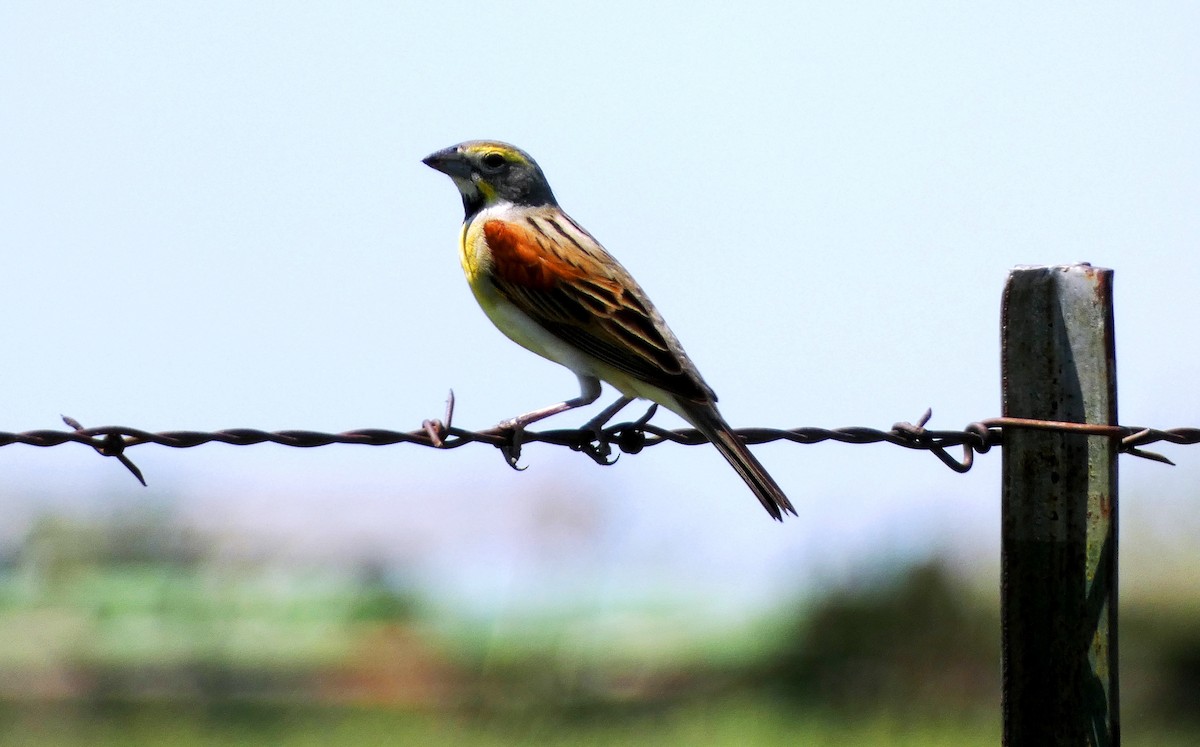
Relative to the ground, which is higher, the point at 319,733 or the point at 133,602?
the point at 133,602

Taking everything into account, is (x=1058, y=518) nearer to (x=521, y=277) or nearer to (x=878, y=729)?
(x=521, y=277)

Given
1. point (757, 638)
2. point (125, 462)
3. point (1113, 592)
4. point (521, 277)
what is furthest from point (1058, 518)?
point (757, 638)

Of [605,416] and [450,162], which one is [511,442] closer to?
[605,416]

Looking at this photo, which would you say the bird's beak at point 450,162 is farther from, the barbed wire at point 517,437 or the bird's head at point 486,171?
the barbed wire at point 517,437

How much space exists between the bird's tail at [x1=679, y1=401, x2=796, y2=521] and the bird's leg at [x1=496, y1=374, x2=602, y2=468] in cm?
72

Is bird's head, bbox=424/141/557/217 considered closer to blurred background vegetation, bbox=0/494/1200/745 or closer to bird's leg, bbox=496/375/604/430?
bird's leg, bbox=496/375/604/430

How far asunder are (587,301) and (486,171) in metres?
1.32

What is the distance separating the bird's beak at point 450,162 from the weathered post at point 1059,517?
3.98 m

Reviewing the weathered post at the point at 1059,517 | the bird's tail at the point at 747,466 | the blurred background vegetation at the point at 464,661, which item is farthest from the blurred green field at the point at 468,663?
the weathered post at the point at 1059,517

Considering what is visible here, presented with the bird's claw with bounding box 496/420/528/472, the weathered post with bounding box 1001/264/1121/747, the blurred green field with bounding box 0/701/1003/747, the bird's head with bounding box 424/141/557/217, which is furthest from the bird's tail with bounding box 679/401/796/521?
the blurred green field with bounding box 0/701/1003/747

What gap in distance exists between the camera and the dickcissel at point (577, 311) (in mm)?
6461

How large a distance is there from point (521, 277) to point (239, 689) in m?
8.82

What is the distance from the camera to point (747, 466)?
5691mm

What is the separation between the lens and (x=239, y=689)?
47.7ft
